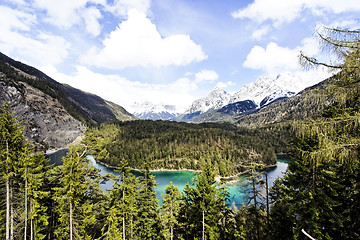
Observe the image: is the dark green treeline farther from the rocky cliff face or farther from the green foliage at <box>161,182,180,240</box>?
the rocky cliff face

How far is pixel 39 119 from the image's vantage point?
15362 cm

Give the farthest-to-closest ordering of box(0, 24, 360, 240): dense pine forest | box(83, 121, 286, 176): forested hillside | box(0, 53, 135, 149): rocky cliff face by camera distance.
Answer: box(0, 53, 135, 149): rocky cliff face
box(83, 121, 286, 176): forested hillside
box(0, 24, 360, 240): dense pine forest

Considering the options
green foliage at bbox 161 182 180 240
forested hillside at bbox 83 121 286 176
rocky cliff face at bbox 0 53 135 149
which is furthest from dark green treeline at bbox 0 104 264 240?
rocky cliff face at bbox 0 53 135 149

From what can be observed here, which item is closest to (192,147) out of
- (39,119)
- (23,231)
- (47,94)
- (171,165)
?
(171,165)

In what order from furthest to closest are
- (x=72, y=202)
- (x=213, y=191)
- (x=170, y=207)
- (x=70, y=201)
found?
(x=170, y=207) < (x=213, y=191) < (x=72, y=202) < (x=70, y=201)

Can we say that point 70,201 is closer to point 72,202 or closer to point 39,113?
point 72,202

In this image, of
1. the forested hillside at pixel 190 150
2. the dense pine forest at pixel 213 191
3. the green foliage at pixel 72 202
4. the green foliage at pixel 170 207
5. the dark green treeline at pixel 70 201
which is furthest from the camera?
the forested hillside at pixel 190 150

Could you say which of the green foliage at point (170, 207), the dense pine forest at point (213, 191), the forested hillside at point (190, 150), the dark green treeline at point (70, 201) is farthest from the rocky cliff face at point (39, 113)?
the green foliage at point (170, 207)

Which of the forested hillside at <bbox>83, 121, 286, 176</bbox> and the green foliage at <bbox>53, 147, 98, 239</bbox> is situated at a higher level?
the green foliage at <bbox>53, 147, 98, 239</bbox>

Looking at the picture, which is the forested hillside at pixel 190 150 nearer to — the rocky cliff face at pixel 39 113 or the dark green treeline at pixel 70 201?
the rocky cliff face at pixel 39 113

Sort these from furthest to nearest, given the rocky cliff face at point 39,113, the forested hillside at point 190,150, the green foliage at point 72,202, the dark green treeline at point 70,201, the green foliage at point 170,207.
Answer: the rocky cliff face at point 39,113
the forested hillside at point 190,150
the green foliage at point 170,207
the green foliage at point 72,202
the dark green treeline at point 70,201

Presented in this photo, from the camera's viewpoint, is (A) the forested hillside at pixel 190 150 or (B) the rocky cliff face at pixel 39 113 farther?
(B) the rocky cliff face at pixel 39 113

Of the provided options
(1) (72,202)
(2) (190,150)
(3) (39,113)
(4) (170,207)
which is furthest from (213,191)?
(3) (39,113)

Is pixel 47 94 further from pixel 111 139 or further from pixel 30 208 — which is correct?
pixel 30 208
